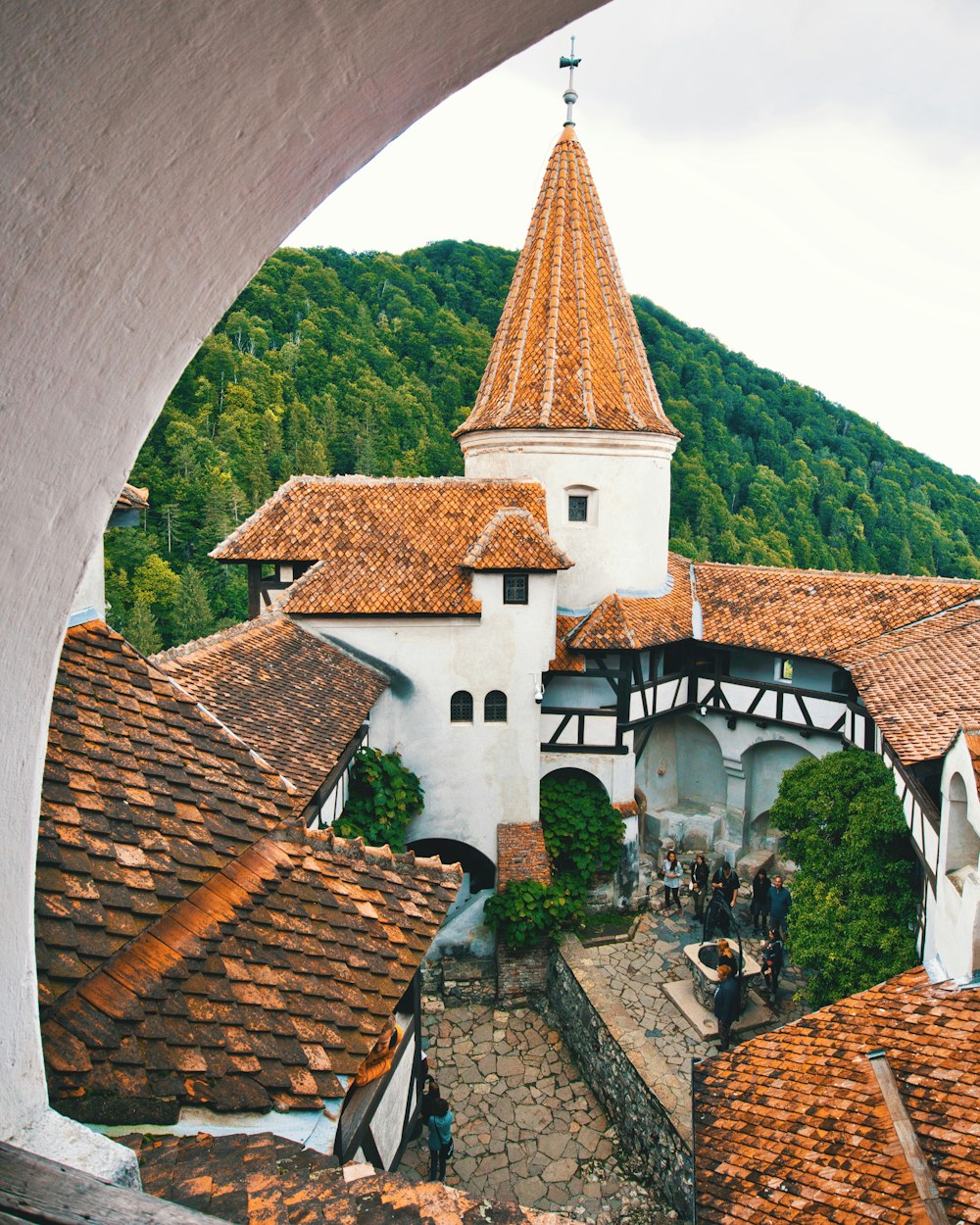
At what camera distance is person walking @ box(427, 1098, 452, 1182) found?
9.30 m

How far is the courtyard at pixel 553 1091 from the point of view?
9.81 metres

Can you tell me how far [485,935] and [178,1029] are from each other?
37.3 feet

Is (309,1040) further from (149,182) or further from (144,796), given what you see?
(149,182)

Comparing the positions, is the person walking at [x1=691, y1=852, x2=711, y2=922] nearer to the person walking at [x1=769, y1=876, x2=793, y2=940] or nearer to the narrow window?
the person walking at [x1=769, y1=876, x2=793, y2=940]

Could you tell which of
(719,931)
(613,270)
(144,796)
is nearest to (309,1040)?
(144,796)

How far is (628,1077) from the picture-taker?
10.7 metres

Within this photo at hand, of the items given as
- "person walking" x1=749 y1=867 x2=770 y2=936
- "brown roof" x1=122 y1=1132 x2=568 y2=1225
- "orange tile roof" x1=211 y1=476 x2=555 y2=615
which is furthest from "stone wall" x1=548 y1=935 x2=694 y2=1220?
"brown roof" x1=122 y1=1132 x2=568 y2=1225

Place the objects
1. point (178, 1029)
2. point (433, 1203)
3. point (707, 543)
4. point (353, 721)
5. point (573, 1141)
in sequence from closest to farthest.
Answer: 1. point (433, 1203)
2. point (178, 1029)
3. point (573, 1141)
4. point (353, 721)
5. point (707, 543)

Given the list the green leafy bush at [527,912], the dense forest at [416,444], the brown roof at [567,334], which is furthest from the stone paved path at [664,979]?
the dense forest at [416,444]

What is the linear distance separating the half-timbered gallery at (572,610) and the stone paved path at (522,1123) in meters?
2.96

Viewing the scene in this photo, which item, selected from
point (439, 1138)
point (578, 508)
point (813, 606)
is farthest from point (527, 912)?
point (813, 606)

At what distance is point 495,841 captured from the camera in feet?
49.3

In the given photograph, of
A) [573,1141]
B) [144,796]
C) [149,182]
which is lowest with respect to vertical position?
[573,1141]

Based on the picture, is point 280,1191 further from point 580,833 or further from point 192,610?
point 192,610
